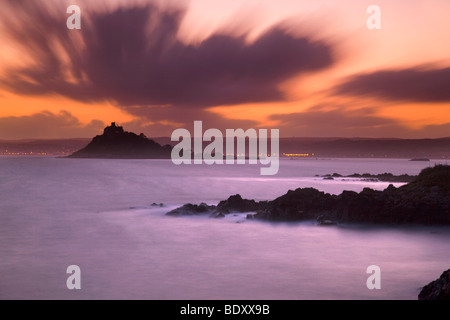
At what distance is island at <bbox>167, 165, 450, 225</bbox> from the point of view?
1917 cm

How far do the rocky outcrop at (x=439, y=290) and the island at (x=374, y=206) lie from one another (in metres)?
10.2

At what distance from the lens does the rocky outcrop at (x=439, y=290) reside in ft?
26.2

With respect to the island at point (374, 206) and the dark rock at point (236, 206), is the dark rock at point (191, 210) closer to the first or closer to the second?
the dark rock at point (236, 206)

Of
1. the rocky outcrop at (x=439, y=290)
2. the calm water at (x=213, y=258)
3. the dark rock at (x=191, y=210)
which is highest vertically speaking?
the dark rock at (x=191, y=210)

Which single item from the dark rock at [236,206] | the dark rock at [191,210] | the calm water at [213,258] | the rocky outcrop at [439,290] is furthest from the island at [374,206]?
the rocky outcrop at [439,290]

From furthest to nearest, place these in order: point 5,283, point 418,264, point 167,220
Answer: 1. point 167,220
2. point 418,264
3. point 5,283

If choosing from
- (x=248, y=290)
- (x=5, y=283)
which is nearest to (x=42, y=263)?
(x=5, y=283)

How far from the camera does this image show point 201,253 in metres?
15.6

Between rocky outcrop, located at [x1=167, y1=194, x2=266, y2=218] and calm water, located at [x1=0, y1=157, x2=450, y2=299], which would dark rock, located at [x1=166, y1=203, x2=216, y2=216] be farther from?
calm water, located at [x1=0, y1=157, x2=450, y2=299]

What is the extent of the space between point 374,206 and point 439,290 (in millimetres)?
11518

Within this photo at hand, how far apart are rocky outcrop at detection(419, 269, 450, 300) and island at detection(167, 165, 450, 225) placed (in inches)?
401

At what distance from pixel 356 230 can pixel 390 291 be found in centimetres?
788

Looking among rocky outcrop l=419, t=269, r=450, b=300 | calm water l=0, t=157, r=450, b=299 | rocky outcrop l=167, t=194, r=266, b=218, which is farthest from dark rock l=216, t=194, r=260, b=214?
rocky outcrop l=419, t=269, r=450, b=300
